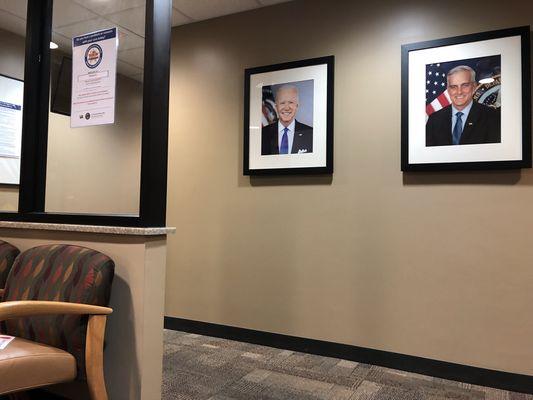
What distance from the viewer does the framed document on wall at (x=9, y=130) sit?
2725 mm

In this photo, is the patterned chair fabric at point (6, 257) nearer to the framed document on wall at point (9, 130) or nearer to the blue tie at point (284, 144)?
→ the framed document on wall at point (9, 130)

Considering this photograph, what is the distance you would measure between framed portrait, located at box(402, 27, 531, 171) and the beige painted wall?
0.24ft

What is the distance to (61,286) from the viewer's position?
136 centimetres

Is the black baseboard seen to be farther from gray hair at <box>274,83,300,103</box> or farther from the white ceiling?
the white ceiling

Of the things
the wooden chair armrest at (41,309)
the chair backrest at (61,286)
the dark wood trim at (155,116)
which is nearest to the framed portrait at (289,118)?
the dark wood trim at (155,116)

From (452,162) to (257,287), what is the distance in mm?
1323

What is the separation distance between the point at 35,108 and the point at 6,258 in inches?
24.6

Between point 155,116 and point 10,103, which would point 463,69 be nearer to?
point 155,116

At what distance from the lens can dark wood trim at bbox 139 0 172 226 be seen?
140 centimetres

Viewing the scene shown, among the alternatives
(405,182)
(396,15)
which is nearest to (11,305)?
(405,182)

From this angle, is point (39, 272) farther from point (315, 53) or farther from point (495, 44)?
point (495, 44)

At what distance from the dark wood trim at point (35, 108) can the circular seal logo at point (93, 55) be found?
255mm

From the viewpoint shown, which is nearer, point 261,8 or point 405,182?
point 405,182

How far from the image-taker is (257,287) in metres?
2.56
